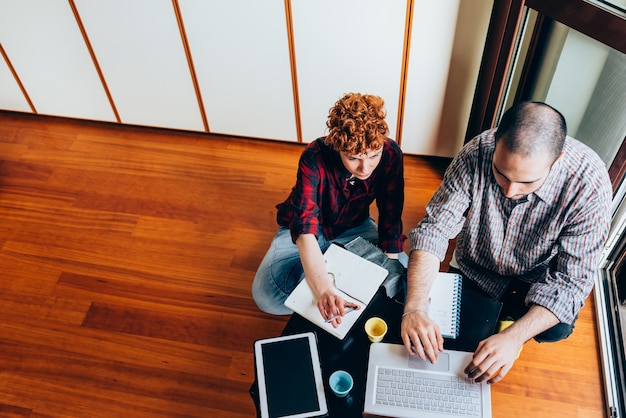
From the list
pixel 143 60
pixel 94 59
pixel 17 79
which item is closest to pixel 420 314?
pixel 143 60

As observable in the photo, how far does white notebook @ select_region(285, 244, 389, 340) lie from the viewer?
1.49 meters

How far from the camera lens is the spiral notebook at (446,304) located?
56.7 inches

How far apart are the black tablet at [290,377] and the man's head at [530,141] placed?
0.73 meters

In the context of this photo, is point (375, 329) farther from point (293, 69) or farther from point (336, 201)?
point (293, 69)

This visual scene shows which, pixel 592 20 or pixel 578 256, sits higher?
pixel 592 20

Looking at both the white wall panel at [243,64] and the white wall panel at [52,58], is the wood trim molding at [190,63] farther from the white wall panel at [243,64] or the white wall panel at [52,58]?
the white wall panel at [52,58]

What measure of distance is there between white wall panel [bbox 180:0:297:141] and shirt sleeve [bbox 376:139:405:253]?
3.62 ft

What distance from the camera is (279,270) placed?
6.60 ft

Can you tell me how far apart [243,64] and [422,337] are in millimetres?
1901

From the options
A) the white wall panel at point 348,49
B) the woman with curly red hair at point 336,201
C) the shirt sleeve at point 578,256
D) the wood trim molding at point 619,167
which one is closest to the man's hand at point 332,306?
the woman with curly red hair at point 336,201

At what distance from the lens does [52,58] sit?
3.02 metres

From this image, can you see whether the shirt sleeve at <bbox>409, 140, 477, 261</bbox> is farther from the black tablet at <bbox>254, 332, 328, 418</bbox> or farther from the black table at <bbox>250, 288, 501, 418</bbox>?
the black tablet at <bbox>254, 332, 328, 418</bbox>

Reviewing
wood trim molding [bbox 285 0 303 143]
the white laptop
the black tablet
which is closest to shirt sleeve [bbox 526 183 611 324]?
the white laptop

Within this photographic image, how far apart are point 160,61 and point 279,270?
5.08 ft
